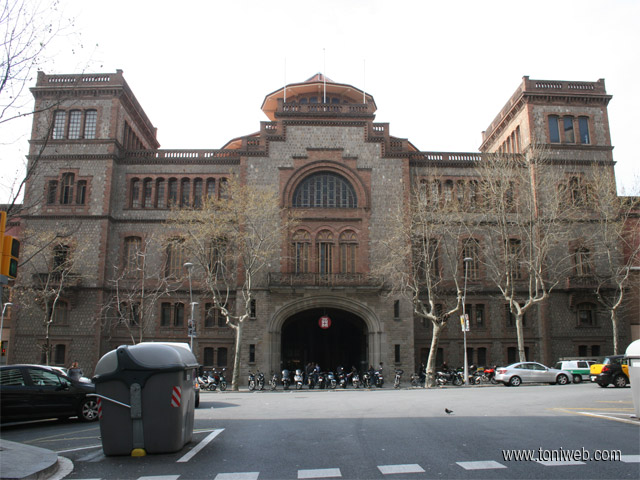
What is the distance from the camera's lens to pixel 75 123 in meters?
37.1

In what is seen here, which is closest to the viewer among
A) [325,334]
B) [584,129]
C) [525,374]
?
[525,374]

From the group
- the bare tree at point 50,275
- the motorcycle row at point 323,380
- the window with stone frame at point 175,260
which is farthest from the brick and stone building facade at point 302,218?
the motorcycle row at point 323,380

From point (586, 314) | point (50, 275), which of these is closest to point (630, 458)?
point (586, 314)

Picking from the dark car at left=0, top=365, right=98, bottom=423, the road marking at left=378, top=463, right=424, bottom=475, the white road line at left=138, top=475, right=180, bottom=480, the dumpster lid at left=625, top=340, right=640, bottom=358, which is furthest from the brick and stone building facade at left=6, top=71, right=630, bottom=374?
the white road line at left=138, top=475, right=180, bottom=480

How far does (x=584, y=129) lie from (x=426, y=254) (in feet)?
58.4

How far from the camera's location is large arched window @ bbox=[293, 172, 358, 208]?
36625 millimetres

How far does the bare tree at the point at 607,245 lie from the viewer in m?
34.3

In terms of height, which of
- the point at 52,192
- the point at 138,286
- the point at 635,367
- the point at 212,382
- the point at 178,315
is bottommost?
the point at 212,382

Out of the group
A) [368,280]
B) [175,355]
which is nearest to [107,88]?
[368,280]

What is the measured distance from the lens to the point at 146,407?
9469mm

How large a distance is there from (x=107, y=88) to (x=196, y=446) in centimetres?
3260

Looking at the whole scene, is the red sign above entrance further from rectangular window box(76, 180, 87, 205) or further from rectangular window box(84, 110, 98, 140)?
rectangular window box(84, 110, 98, 140)

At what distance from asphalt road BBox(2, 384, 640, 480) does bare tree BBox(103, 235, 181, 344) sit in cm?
1995

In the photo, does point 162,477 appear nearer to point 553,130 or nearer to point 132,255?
point 132,255
